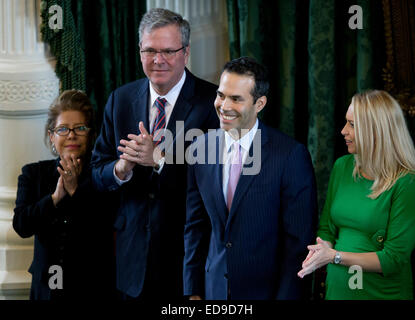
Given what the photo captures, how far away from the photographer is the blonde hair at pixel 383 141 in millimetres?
2596

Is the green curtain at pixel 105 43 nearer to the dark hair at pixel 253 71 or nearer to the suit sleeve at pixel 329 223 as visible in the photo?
the dark hair at pixel 253 71

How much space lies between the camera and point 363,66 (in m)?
3.43

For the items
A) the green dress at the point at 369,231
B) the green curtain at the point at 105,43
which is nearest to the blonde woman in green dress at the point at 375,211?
the green dress at the point at 369,231

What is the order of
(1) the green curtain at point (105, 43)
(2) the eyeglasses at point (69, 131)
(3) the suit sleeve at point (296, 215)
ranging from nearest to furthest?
1. (3) the suit sleeve at point (296, 215)
2. (2) the eyeglasses at point (69, 131)
3. (1) the green curtain at point (105, 43)

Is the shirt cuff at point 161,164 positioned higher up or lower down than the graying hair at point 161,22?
lower down

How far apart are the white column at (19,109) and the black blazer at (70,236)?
50 cm

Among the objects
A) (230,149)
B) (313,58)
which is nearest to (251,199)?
(230,149)

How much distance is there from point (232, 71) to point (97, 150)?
2.89ft

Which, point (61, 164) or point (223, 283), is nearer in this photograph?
point (223, 283)

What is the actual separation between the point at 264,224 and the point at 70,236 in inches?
42.7

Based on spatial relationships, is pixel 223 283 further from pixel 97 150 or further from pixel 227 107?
pixel 97 150

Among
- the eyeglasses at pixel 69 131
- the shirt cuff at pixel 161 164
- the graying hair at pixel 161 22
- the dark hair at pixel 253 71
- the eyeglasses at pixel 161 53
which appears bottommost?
the shirt cuff at pixel 161 164

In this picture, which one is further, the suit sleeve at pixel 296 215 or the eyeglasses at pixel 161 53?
the eyeglasses at pixel 161 53
